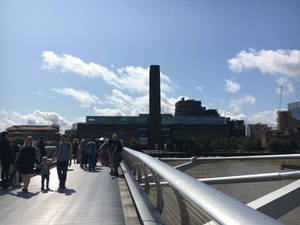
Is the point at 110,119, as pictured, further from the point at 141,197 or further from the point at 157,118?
the point at 141,197

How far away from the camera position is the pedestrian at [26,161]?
23.9 feet

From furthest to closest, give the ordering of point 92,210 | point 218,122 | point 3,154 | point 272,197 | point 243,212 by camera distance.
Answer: point 218,122 < point 3,154 < point 92,210 < point 272,197 < point 243,212

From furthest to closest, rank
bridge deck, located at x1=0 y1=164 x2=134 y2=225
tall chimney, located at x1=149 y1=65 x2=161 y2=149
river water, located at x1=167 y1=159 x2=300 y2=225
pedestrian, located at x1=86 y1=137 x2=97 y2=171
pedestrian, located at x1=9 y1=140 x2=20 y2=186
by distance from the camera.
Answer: tall chimney, located at x1=149 y1=65 x2=161 y2=149, pedestrian, located at x1=86 y1=137 x2=97 y2=171, river water, located at x1=167 y1=159 x2=300 y2=225, pedestrian, located at x1=9 y1=140 x2=20 y2=186, bridge deck, located at x1=0 y1=164 x2=134 y2=225

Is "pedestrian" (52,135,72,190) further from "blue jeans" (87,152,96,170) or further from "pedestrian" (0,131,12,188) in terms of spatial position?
"blue jeans" (87,152,96,170)

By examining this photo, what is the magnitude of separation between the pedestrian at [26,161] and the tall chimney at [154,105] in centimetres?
7356

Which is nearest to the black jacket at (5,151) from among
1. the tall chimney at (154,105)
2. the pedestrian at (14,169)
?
the pedestrian at (14,169)

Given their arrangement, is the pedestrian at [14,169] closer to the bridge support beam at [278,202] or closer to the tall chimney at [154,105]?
the bridge support beam at [278,202]

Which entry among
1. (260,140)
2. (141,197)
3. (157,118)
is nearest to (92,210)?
(141,197)

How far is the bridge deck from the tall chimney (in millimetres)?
73558

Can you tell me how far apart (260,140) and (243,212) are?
105m

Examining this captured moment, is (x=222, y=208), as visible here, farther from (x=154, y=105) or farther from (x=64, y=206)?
(x=154, y=105)

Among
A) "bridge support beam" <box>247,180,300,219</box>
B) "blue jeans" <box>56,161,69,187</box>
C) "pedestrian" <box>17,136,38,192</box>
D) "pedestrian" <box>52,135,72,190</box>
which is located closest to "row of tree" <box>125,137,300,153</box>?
"pedestrian" <box>52,135,72,190</box>

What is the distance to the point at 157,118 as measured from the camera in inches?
3445

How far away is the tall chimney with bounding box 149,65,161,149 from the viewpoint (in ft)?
264
